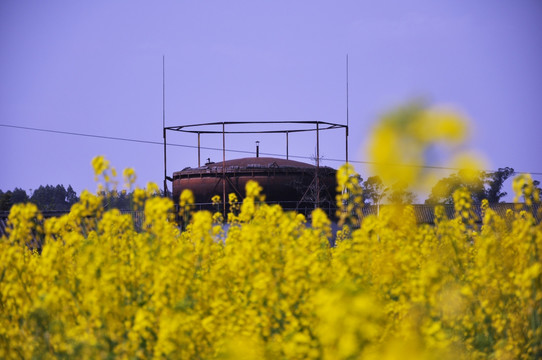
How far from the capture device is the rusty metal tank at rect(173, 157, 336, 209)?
2777 centimetres

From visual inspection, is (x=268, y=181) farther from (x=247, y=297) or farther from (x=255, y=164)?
(x=247, y=297)

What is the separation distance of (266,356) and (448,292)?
272cm

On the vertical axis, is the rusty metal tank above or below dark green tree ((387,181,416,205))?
above

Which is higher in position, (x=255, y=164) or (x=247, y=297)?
(x=255, y=164)

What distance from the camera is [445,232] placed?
8.37 metres

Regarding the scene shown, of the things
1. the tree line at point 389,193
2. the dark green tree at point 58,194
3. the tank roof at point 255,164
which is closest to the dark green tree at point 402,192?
the tree line at point 389,193

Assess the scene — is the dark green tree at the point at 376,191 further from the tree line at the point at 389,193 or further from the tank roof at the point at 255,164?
the tank roof at the point at 255,164

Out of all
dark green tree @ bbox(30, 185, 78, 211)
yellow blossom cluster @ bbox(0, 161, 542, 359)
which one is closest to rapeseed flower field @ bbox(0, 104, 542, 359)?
yellow blossom cluster @ bbox(0, 161, 542, 359)

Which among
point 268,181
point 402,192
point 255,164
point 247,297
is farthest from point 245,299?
point 255,164

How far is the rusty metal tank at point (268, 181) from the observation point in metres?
27.8

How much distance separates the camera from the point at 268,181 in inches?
1093

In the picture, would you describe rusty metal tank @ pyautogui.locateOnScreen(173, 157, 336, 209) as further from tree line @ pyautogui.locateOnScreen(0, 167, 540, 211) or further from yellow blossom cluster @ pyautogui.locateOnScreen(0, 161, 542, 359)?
yellow blossom cluster @ pyautogui.locateOnScreen(0, 161, 542, 359)

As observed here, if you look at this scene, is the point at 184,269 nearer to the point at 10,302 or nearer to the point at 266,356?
the point at 266,356

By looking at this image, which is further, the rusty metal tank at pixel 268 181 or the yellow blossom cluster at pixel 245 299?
the rusty metal tank at pixel 268 181
